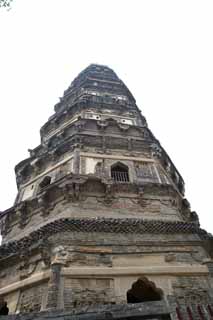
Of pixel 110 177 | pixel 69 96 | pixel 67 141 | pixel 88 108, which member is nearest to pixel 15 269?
pixel 110 177

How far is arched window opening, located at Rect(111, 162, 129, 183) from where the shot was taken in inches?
492

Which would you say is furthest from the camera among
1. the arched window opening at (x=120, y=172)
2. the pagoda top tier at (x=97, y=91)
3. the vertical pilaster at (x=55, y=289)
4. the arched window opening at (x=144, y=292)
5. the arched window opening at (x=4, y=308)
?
the pagoda top tier at (x=97, y=91)

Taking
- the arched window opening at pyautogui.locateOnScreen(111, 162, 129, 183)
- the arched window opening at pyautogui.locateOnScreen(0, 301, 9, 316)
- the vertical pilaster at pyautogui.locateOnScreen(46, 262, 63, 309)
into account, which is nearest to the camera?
the vertical pilaster at pyautogui.locateOnScreen(46, 262, 63, 309)

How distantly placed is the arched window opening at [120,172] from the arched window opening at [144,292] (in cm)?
428

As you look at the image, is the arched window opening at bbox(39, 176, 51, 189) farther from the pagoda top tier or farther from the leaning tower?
the pagoda top tier

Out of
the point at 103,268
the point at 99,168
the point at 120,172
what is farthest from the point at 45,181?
the point at 103,268

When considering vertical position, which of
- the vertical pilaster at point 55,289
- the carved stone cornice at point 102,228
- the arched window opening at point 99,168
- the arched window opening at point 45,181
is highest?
the arched window opening at point 45,181

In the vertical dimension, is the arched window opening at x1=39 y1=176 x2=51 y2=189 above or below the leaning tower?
above

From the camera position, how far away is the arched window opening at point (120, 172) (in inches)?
492

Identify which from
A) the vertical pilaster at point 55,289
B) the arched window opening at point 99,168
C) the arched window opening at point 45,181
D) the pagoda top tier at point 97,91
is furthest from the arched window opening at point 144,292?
the pagoda top tier at point 97,91

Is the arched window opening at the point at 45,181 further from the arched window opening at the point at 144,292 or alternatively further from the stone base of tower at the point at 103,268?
the arched window opening at the point at 144,292

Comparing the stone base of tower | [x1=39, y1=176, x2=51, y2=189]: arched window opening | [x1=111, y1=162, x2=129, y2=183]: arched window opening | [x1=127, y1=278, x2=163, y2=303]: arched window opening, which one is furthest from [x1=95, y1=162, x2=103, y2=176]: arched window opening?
[x1=127, y1=278, x2=163, y2=303]: arched window opening

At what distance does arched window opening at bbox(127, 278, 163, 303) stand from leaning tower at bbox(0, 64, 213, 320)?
0.09 feet

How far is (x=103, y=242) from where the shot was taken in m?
8.98
